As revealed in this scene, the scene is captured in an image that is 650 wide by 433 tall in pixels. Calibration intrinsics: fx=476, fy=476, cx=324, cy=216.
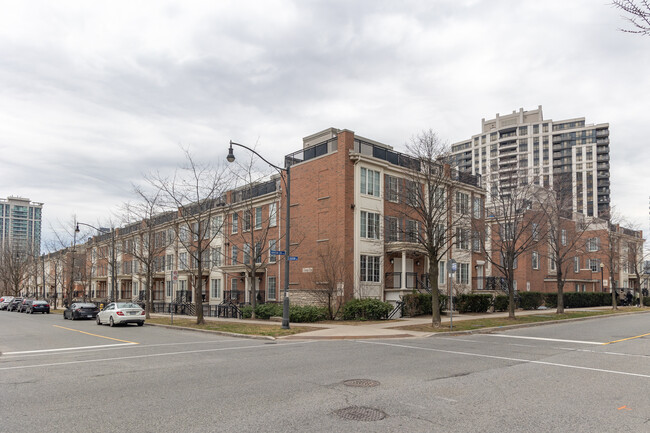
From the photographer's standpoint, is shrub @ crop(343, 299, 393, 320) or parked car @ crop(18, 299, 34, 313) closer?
shrub @ crop(343, 299, 393, 320)

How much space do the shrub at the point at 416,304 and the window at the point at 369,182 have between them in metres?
7.03

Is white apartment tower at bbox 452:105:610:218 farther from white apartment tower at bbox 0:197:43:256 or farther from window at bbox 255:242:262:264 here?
white apartment tower at bbox 0:197:43:256

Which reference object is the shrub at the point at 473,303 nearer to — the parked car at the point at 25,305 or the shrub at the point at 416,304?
the shrub at the point at 416,304

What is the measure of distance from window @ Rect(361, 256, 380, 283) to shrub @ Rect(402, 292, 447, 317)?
2683 mm

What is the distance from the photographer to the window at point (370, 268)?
97.9 ft

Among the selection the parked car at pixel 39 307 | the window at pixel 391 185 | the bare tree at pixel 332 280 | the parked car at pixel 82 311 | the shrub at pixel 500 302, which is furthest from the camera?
the parked car at pixel 39 307

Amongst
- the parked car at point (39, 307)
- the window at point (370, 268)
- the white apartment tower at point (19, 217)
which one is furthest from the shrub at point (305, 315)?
the white apartment tower at point (19, 217)

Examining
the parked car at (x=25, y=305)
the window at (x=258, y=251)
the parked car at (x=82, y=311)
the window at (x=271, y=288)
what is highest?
the window at (x=258, y=251)

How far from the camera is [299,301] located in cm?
3114

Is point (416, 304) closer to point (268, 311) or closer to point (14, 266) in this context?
point (268, 311)

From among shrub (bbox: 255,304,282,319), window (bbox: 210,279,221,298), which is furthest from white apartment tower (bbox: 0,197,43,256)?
shrub (bbox: 255,304,282,319)

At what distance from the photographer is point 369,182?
30.7 m

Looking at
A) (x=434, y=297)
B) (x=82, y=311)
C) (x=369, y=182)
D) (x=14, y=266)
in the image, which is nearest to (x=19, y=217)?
(x=14, y=266)

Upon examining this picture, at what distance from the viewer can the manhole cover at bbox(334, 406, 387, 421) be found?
256 inches
